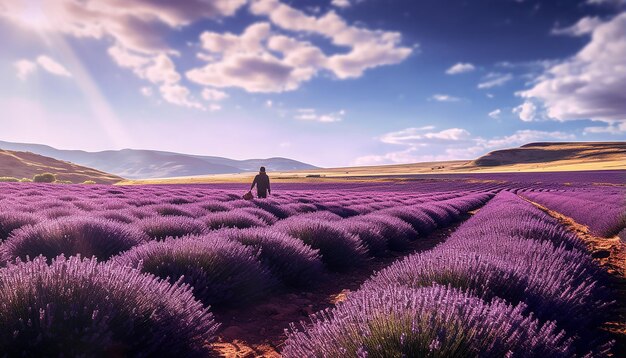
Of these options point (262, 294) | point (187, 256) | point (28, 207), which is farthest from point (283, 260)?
point (28, 207)

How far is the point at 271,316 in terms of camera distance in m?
3.75

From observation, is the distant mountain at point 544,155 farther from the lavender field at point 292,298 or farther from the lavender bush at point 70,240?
the lavender bush at point 70,240

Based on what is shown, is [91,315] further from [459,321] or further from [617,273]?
[617,273]

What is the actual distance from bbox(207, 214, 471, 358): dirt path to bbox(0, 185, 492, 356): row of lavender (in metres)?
0.15

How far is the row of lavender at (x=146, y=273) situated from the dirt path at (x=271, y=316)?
146 millimetres

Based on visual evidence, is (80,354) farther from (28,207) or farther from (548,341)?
(28,207)

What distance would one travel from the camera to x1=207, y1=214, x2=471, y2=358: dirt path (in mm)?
2982

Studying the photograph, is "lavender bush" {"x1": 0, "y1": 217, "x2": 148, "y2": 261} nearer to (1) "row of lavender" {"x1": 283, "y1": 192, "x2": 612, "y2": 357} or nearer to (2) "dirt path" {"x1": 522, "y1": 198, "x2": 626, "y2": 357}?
(1) "row of lavender" {"x1": 283, "y1": 192, "x2": 612, "y2": 357}

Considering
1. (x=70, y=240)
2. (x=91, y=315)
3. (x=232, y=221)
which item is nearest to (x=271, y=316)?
(x=91, y=315)

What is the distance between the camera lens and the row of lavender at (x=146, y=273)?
6.15 feet

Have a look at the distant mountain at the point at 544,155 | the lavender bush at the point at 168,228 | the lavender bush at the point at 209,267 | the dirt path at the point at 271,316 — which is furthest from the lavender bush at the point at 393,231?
the distant mountain at the point at 544,155

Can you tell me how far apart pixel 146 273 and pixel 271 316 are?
1661mm

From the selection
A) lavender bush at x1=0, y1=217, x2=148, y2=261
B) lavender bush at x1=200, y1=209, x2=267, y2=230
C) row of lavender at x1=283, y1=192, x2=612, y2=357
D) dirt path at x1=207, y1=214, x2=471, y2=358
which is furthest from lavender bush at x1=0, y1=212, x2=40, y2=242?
row of lavender at x1=283, y1=192, x2=612, y2=357

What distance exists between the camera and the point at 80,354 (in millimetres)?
1777
